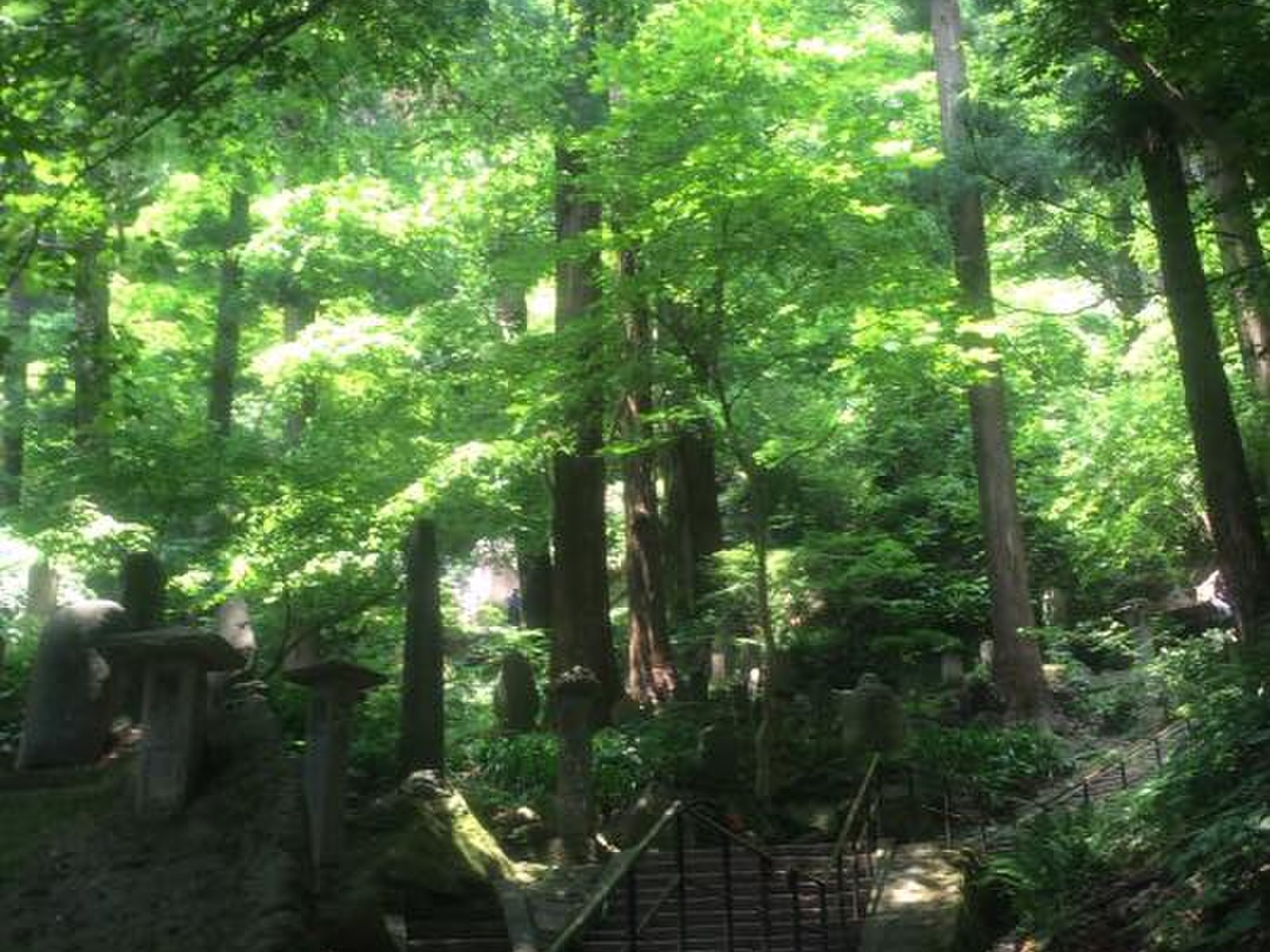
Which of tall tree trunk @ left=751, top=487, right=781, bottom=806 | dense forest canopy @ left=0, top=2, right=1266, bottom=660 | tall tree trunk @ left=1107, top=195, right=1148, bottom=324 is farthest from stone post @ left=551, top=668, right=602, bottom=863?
tall tree trunk @ left=1107, top=195, right=1148, bottom=324

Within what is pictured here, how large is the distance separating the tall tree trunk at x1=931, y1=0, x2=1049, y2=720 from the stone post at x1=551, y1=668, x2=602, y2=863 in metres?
7.51

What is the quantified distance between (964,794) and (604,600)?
219 inches

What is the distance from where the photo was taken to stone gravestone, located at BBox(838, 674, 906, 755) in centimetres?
1340

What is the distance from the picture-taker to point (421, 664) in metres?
13.9

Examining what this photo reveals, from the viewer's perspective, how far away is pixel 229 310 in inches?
805

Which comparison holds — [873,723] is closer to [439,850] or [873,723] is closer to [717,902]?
[717,902]

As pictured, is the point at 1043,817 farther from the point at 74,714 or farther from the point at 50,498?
the point at 50,498

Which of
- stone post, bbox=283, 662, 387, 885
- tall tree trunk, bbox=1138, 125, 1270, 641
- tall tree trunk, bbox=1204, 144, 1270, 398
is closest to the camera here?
tall tree trunk, bbox=1204, 144, 1270, 398

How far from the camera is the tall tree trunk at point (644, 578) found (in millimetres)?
17359

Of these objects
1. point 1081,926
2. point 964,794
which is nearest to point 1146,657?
point 964,794

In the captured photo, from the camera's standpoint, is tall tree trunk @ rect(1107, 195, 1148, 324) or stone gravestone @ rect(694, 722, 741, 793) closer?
stone gravestone @ rect(694, 722, 741, 793)

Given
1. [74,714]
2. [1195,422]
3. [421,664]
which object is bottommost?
[74,714]

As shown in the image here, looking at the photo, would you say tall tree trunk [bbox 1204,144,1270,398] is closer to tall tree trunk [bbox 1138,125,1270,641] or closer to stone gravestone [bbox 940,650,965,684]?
tall tree trunk [bbox 1138,125,1270,641]

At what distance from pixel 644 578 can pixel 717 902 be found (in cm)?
800
